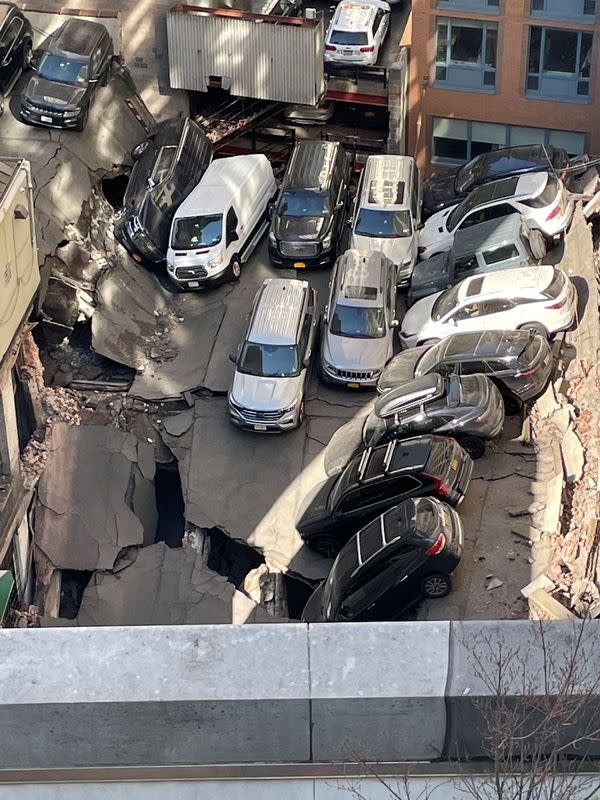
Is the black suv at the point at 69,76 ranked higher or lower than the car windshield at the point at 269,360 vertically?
higher

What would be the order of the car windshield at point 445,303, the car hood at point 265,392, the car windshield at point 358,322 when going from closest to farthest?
the car hood at point 265,392 < the car windshield at point 358,322 < the car windshield at point 445,303

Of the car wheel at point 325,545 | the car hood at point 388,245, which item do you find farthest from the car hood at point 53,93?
the car wheel at point 325,545

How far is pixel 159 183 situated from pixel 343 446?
8384 mm

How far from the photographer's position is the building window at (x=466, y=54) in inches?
1241

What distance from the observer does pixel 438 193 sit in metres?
30.1

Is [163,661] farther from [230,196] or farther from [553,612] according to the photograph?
[230,196]

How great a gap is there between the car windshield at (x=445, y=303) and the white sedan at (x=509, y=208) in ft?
8.74

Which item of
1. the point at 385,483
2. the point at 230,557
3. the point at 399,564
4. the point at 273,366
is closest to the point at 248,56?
the point at 273,366

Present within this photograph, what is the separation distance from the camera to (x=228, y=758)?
10.1m

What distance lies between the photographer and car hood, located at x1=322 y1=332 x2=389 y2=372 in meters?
24.3

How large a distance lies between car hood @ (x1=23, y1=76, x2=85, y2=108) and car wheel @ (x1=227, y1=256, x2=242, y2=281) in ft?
17.0

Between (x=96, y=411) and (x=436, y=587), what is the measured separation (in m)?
8.58

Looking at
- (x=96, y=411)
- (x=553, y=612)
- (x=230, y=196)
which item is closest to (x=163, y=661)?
(x=553, y=612)

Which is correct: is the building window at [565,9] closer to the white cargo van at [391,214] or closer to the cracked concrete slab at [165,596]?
the white cargo van at [391,214]
